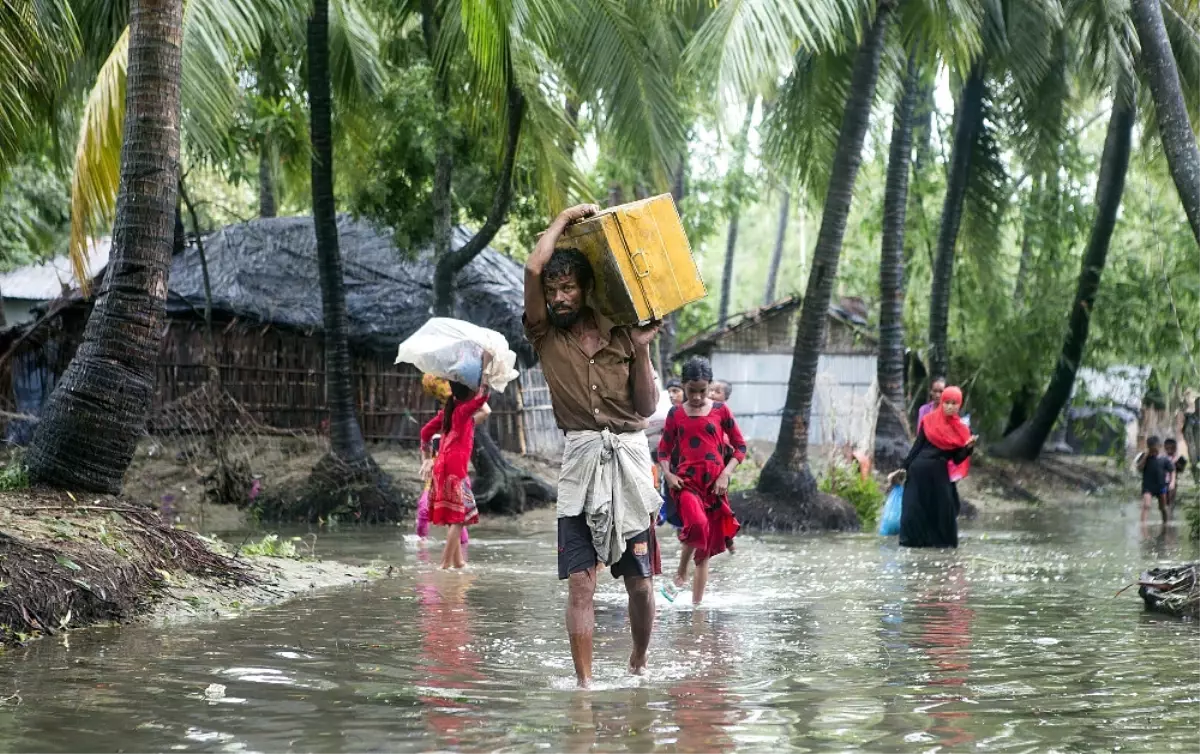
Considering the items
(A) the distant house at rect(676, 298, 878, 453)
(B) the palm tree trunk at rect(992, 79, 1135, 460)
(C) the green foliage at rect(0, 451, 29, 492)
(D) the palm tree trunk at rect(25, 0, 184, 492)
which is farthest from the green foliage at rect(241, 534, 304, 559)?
(A) the distant house at rect(676, 298, 878, 453)

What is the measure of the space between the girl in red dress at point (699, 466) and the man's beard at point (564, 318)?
329 cm

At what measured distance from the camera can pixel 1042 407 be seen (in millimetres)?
28875

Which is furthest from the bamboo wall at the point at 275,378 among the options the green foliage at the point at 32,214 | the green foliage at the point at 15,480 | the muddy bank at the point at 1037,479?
the green foliage at the point at 15,480

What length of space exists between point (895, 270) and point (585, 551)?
55.4 ft

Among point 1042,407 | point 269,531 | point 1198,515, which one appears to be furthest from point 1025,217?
point 269,531

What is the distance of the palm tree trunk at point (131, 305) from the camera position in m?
9.02

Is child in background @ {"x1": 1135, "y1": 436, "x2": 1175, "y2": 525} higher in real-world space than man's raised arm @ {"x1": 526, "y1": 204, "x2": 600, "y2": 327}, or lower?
lower

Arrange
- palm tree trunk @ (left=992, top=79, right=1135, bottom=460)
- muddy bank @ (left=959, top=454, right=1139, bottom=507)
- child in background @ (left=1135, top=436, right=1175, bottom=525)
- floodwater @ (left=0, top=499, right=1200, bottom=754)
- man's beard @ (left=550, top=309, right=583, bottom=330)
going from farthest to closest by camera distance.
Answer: muddy bank @ (left=959, top=454, right=1139, bottom=507) → palm tree trunk @ (left=992, top=79, right=1135, bottom=460) → child in background @ (left=1135, top=436, right=1175, bottom=525) → man's beard @ (left=550, top=309, right=583, bottom=330) → floodwater @ (left=0, top=499, right=1200, bottom=754)

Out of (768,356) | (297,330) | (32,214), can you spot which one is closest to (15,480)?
(297,330)

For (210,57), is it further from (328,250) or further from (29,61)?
(328,250)

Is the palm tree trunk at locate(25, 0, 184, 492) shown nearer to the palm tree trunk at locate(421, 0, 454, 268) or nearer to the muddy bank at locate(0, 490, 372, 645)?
the muddy bank at locate(0, 490, 372, 645)

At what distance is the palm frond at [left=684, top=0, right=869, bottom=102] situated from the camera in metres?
14.5

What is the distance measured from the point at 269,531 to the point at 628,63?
655 centimetres

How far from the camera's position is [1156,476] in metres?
21.4
